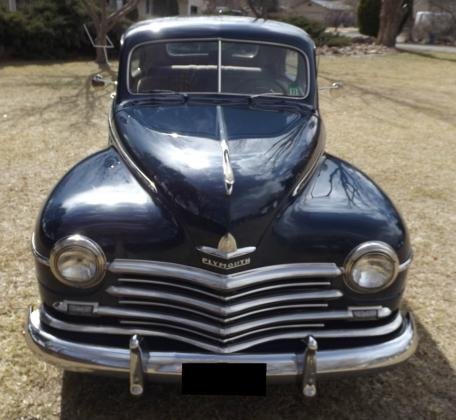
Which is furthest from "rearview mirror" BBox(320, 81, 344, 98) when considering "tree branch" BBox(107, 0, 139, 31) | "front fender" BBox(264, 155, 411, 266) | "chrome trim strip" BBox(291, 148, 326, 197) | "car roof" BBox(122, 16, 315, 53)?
"tree branch" BBox(107, 0, 139, 31)

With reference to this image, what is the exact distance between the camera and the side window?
3.60 m

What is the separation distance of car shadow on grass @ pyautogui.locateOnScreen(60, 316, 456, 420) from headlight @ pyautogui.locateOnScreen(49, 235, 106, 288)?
2.34 ft

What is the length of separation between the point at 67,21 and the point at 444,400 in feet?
52.4

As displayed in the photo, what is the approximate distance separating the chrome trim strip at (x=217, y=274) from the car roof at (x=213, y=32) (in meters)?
2.00

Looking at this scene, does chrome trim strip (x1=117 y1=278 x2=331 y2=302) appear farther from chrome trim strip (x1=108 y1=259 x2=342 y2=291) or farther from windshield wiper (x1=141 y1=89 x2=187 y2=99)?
windshield wiper (x1=141 y1=89 x2=187 y2=99)

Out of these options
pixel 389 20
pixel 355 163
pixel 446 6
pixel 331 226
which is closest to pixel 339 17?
pixel 446 6

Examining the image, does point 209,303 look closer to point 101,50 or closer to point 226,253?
point 226,253

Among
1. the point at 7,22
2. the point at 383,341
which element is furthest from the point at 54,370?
the point at 7,22

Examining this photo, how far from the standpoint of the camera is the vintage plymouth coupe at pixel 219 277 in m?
2.12

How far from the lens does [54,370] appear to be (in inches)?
109

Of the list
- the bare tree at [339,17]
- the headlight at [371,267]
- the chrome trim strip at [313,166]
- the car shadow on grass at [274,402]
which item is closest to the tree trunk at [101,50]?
the chrome trim strip at [313,166]

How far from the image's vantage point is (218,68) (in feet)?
11.3

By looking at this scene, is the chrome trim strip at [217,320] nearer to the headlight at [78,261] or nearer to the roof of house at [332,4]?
the headlight at [78,261]

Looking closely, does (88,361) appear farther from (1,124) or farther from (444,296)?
(1,124)
